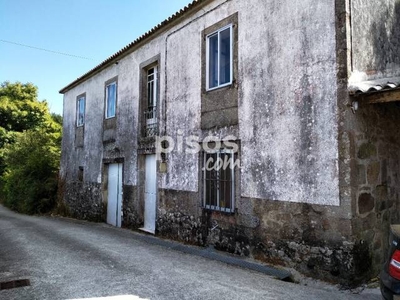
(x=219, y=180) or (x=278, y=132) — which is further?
(x=219, y=180)

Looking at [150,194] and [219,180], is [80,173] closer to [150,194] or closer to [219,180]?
[150,194]

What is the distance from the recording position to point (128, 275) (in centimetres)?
525

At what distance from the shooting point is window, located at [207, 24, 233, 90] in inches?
290

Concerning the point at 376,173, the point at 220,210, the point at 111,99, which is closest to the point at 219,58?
the point at 220,210

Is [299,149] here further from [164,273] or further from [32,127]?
[32,127]

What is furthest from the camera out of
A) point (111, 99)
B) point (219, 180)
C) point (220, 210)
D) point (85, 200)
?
point (85, 200)

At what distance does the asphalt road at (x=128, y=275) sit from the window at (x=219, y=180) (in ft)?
4.30

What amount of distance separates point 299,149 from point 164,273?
124 inches

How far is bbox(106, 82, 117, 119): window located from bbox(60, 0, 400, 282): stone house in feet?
7.78

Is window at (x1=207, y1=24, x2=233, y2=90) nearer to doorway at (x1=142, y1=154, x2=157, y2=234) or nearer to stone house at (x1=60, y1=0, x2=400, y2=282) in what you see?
stone house at (x1=60, y1=0, x2=400, y2=282)

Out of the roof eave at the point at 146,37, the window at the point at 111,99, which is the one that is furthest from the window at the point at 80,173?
the roof eave at the point at 146,37

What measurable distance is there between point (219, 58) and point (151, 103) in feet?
11.1

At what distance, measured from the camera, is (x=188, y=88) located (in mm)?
8281

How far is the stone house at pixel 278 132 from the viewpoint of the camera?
16.9ft
